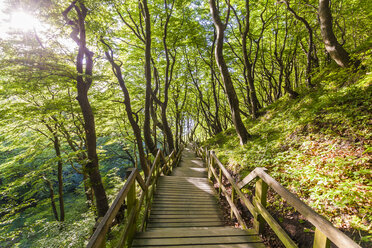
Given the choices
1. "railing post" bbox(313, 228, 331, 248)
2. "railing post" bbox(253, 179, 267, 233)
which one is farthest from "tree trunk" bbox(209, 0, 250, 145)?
"railing post" bbox(313, 228, 331, 248)

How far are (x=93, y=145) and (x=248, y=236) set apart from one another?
6.21 metres

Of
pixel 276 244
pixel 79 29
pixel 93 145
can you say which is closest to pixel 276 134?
pixel 276 244

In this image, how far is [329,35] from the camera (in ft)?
18.0

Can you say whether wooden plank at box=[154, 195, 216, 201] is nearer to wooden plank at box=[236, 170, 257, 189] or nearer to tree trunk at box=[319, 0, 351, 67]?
wooden plank at box=[236, 170, 257, 189]

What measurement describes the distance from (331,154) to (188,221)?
12.0ft

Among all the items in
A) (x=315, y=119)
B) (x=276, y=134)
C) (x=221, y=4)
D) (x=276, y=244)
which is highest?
(x=221, y=4)

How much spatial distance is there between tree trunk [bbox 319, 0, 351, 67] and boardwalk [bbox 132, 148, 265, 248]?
21.2ft

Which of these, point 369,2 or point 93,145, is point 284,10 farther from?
point 93,145

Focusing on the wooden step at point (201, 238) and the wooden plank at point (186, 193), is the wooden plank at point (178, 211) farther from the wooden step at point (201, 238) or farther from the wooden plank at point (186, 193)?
the wooden step at point (201, 238)

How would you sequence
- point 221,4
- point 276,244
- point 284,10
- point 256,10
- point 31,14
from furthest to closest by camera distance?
point 221,4, point 256,10, point 284,10, point 31,14, point 276,244

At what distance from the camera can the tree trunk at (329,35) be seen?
5355 millimetres

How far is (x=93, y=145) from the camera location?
6676 mm

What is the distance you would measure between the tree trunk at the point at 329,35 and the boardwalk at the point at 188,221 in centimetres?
646

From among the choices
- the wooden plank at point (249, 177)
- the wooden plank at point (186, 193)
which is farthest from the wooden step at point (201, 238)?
the wooden plank at point (186, 193)
